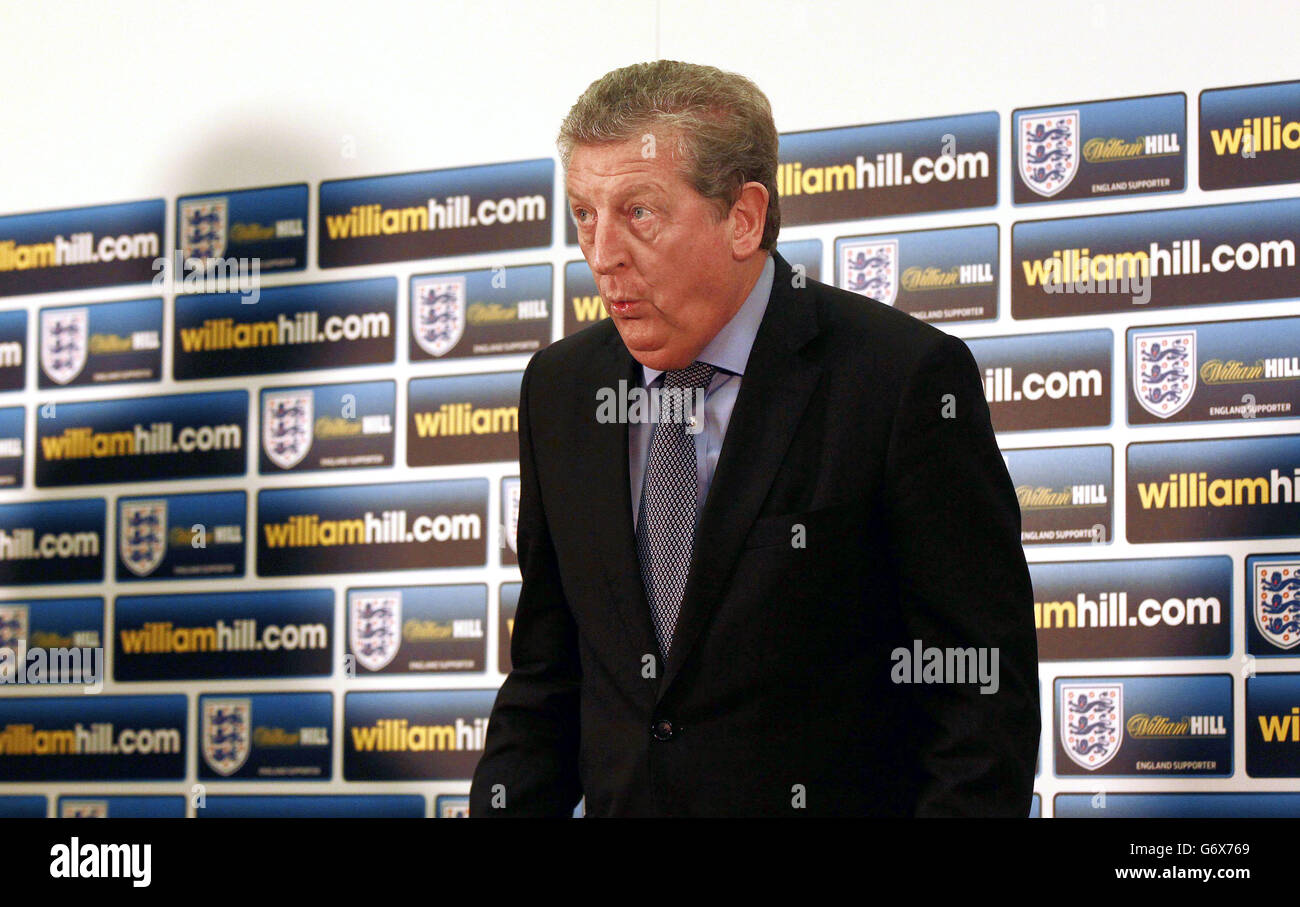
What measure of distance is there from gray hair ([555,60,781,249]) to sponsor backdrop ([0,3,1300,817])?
0.78 meters

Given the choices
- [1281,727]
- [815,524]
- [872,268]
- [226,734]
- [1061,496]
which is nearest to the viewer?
[815,524]

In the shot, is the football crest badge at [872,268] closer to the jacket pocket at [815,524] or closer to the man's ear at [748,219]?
the man's ear at [748,219]

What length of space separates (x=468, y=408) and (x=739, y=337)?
111cm

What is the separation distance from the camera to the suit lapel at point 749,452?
194 cm

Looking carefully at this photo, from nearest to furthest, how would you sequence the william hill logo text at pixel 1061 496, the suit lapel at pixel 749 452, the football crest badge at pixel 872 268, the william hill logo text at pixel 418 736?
the suit lapel at pixel 749 452 → the william hill logo text at pixel 1061 496 → the football crest badge at pixel 872 268 → the william hill logo text at pixel 418 736

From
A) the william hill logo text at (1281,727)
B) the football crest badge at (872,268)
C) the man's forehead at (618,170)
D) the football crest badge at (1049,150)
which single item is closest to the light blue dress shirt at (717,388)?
the man's forehead at (618,170)

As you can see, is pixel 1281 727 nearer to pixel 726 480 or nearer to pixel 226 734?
pixel 726 480

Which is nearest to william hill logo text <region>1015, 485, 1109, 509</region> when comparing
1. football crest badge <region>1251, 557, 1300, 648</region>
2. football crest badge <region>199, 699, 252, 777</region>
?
football crest badge <region>1251, 557, 1300, 648</region>

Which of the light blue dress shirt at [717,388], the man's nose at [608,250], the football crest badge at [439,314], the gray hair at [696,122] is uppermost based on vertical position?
the gray hair at [696,122]

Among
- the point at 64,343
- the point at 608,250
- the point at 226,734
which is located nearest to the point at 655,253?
the point at 608,250

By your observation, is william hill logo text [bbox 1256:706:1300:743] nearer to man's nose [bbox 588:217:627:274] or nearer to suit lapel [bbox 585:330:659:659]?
suit lapel [bbox 585:330:659:659]

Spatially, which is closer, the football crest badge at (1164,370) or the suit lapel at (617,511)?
the suit lapel at (617,511)

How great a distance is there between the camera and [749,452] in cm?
199
